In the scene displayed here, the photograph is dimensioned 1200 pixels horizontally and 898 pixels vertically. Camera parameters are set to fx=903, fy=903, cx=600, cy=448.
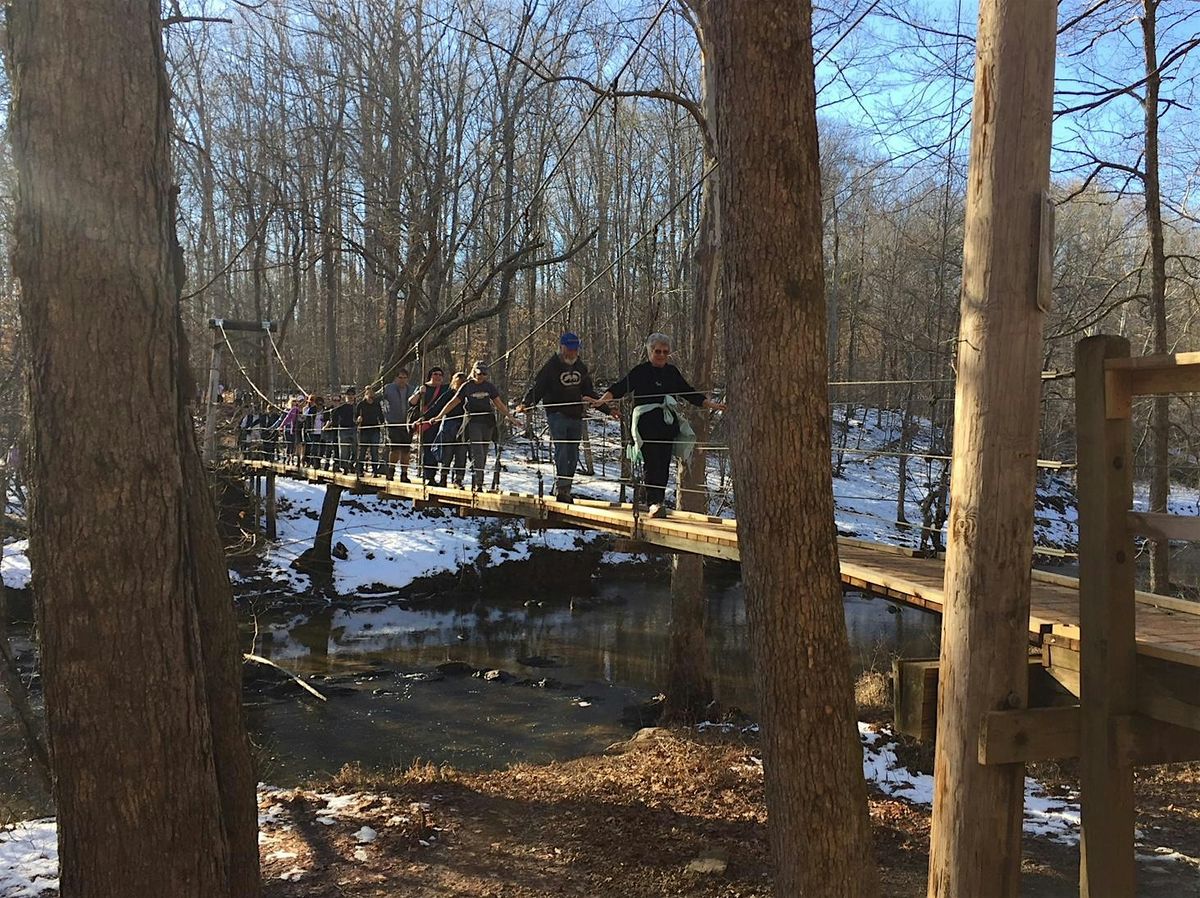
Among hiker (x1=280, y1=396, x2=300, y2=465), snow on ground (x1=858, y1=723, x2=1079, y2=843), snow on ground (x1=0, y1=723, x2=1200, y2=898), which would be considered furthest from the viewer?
hiker (x1=280, y1=396, x2=300, y2=465)

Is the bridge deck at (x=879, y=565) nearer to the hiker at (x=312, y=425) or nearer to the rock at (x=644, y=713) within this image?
the rock at (x=644, y=713)

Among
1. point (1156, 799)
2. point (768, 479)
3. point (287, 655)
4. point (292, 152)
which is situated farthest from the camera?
point (292, 152)

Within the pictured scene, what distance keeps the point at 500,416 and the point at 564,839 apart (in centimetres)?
531

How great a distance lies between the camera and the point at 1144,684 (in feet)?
8.64

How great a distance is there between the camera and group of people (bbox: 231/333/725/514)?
21.5ft

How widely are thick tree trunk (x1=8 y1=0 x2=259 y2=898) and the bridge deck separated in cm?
282

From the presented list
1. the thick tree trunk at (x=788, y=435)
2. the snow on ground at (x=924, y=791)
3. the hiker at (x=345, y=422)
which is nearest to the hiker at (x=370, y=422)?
the hiker at (x=345, y=422)

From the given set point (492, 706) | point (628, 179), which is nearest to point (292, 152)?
point (628, 179)

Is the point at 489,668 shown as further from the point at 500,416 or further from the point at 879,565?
the point at 879,565

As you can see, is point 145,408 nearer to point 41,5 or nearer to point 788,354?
point 41,5

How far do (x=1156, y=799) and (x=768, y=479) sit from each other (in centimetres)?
552

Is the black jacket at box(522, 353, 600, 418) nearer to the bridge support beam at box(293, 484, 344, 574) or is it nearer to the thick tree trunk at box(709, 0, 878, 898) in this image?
the thick tree trunk at box(709, 0, 878, 898)

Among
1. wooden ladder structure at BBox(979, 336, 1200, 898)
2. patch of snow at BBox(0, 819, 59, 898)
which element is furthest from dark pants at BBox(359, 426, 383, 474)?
wooden ladder structure at BBox(979, 336, 1200, 898)

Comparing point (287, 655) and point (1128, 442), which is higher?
point (1128, 442)
